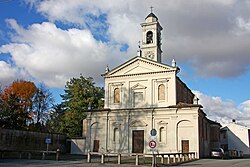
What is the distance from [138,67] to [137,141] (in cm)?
978

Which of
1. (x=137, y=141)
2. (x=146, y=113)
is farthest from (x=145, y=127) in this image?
(x=137, y=141)

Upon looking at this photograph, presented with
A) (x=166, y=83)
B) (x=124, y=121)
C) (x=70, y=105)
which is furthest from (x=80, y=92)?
(x=166, y=83)

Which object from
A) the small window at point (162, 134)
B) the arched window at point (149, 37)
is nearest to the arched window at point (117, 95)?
the small window at point (162, 134)

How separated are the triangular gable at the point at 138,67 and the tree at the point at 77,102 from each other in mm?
12755

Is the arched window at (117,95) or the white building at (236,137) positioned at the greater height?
the arched window at (117,95)

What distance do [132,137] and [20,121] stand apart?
49.3 feet

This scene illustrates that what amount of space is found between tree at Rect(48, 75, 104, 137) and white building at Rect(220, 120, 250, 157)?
26708mm

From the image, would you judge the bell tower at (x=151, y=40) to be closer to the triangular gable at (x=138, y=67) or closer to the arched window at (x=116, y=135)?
the triangular gable at (x=138, y=67)

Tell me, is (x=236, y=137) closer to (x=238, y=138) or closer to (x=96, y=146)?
(x=238, y=138)

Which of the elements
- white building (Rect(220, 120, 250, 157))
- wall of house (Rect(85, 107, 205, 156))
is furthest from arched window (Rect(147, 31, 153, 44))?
white building (Rect(220, 120, 250, 157))

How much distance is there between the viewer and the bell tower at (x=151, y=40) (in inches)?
1688

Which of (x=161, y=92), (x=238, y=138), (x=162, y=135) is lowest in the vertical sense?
(x=238, y=138)

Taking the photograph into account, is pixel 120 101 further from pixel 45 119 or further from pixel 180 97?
pixel 45 119

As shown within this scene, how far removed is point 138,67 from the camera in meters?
40.5
